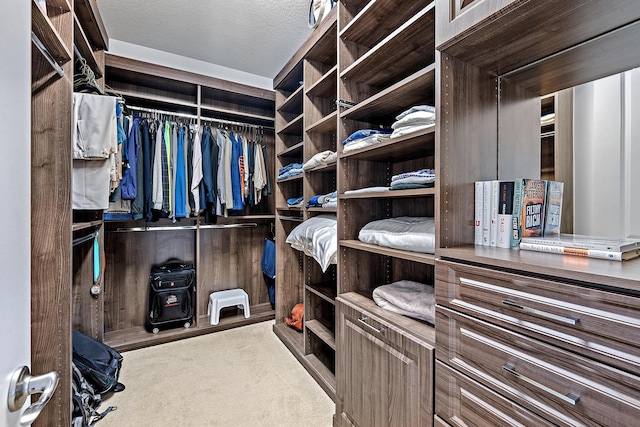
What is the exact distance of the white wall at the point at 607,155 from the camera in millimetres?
985

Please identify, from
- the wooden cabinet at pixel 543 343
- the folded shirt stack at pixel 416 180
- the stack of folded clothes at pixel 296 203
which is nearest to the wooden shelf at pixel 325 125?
the stack of folded clothes at pixel 296 203

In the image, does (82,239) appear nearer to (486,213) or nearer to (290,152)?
(290,152)

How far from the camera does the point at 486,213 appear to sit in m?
1.09

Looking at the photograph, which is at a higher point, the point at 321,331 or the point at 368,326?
the point at 368,326

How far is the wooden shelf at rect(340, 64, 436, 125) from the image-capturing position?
1.17 m

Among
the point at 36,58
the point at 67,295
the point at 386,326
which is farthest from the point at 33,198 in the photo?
the point at 386,326

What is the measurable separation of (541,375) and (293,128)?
2.42 m

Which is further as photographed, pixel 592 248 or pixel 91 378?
pixel 91 378

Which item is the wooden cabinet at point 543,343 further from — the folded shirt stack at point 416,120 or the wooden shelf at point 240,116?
the wooden shelf at point 240,116

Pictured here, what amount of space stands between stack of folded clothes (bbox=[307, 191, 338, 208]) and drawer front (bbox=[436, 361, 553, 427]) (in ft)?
3.44

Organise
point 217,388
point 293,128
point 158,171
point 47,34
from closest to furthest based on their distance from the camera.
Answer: point 47,34, point 217,388, point 158,171, point 293,128

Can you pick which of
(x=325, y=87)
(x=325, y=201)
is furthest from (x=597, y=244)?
(x=325, y=87)

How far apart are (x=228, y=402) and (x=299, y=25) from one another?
287 centimetres

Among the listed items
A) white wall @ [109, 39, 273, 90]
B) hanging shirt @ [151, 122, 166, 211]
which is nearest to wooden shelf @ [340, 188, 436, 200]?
hanging shirt @ [151, 122, 166, 211]
